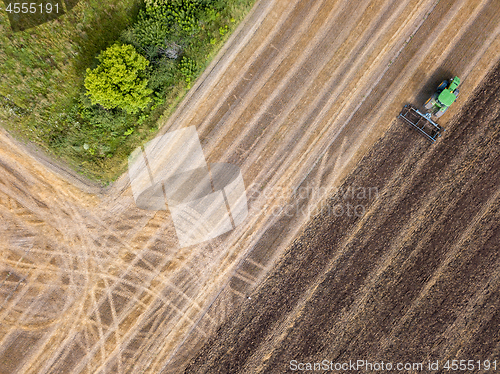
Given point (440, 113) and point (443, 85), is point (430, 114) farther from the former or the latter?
point (443, 85)

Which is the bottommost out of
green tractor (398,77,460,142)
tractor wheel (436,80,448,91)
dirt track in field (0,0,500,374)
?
dirt track in field (0,0,500,374)

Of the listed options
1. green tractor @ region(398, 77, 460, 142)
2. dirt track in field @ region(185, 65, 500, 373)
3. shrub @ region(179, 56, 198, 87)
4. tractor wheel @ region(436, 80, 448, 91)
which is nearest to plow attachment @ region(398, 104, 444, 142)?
green tractor @ region(398, 77, 460, 142)

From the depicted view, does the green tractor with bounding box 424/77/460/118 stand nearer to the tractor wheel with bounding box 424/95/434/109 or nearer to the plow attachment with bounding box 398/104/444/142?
the tractor wheel with bounding box 424/95/434/109

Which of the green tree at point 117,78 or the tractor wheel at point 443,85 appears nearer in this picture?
the green tree at point 117,78

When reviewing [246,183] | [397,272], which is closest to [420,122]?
[397,272]

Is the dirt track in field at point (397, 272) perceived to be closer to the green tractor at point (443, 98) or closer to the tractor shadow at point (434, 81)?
the green tractor at point (443, 98)

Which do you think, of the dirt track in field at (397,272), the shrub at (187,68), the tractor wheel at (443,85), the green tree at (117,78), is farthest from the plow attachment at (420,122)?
the green tree at (117,78)
